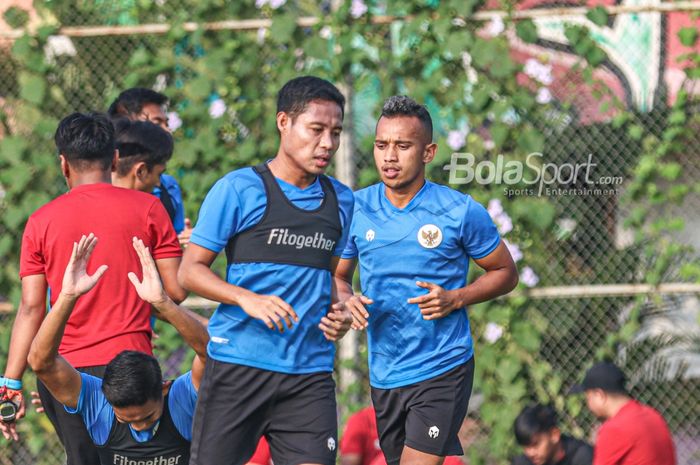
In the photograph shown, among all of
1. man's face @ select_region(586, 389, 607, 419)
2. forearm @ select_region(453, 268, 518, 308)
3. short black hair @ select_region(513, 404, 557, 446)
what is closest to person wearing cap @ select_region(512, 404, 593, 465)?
short black hair @ select_region(513, 404, 557, 446)

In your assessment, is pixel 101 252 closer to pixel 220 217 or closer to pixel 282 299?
pixel 220 217

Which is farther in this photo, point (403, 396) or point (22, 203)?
point (22, 203)

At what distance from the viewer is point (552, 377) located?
8430 mm

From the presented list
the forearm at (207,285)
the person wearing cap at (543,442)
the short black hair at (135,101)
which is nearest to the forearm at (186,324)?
the forearm at (207,285)

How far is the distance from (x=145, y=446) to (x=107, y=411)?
23 cm

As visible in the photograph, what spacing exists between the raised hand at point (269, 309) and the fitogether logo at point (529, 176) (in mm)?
4263

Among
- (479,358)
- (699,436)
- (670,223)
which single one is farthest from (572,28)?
(699,436)

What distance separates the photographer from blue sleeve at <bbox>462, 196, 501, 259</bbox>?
5477 millimetres

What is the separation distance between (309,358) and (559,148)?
437cm

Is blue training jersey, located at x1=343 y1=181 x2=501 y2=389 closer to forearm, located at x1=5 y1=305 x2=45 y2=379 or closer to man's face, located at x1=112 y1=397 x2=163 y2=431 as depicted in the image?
man's face, located at x1=112 y1=397 x2=163 y2=431

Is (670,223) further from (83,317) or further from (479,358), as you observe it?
(83,317)

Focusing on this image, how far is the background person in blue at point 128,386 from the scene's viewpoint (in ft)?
15.4

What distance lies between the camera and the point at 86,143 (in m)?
5.26

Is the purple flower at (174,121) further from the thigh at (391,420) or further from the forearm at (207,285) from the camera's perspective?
the forearm at (207,285)
